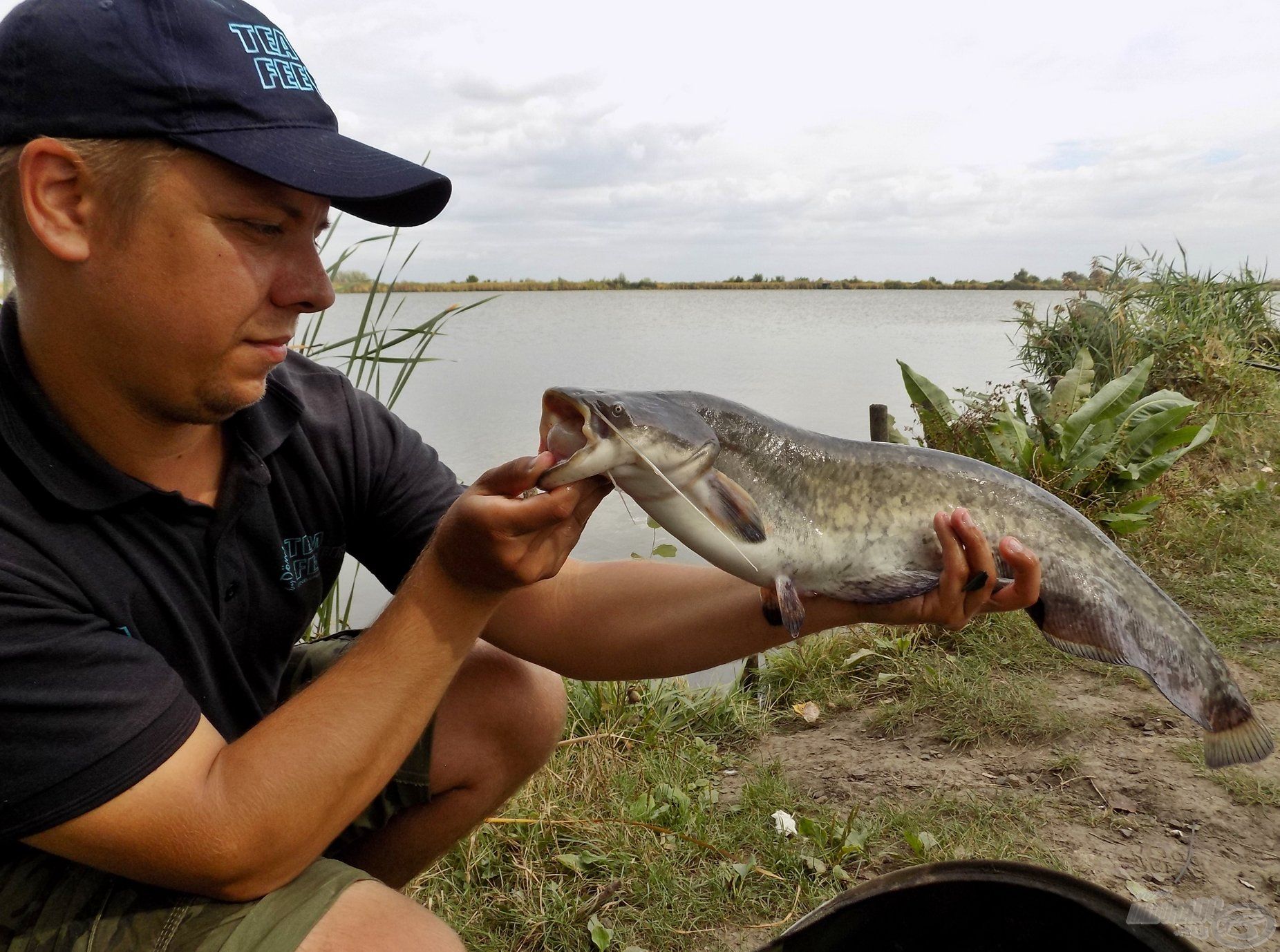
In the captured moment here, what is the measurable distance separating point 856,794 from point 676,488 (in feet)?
6.48

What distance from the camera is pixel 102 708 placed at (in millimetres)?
1529

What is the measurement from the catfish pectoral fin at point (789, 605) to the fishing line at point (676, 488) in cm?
7

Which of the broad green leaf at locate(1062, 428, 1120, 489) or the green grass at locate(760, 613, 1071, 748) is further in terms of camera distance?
the broad green leaf at locate(1062, 428, 1120, 489)

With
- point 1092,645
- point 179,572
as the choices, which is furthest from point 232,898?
point 1092,645

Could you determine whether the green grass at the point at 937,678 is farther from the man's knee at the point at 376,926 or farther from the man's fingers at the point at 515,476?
the man's fingers at the point at 515,476

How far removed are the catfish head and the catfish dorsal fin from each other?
0.10ft

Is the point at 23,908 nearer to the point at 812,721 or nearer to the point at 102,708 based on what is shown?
the point at 102,708

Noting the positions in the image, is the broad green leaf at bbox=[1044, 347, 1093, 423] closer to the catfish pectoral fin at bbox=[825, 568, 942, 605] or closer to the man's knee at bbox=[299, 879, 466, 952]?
the catfish pectoral fin at bbox=[825, 568, 942, 605]

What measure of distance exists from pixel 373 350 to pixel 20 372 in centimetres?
→ 190

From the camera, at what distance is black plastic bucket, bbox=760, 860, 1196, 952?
1904 millimetres

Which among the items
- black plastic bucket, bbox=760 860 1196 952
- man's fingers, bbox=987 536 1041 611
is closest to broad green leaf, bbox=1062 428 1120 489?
man's fingers, bbox=987 536 1041 611

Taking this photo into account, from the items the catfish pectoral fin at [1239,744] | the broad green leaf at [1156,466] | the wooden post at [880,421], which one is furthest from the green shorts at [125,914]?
the broad green leaf at [1156,466]

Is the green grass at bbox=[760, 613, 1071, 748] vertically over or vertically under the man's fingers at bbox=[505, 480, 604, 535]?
under

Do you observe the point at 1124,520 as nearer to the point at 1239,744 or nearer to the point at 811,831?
the point at 811,831
